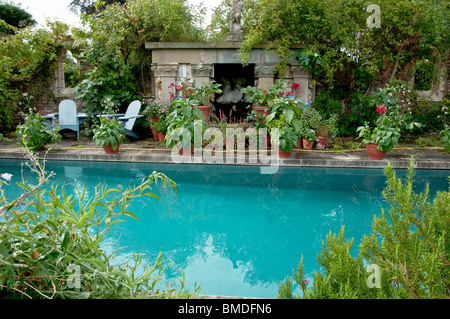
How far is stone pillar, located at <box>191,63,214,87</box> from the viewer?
25.7 ft

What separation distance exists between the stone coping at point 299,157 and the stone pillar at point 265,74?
1.94 meters

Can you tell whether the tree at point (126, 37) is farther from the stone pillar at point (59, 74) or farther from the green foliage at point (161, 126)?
the green foliage at point (161, 126)

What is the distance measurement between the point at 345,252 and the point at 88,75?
822 cm

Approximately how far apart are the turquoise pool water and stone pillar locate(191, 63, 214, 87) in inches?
102

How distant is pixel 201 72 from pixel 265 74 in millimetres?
1371

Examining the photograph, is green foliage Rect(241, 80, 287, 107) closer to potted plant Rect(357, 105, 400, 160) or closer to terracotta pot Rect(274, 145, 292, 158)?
terracotta pot Rect(274, 145, 292, 158)

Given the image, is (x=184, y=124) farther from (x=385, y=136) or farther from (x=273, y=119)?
(x=385, y=136)

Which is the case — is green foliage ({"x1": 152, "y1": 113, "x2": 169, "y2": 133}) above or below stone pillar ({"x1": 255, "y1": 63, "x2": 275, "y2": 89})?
below

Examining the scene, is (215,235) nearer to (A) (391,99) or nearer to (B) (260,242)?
(B) (260,242)

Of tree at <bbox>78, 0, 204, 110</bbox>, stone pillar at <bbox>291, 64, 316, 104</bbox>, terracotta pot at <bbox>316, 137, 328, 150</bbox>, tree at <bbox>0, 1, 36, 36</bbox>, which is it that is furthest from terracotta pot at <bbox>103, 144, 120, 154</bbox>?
tree at <bbox>0, 1, 36, 36</bbox>

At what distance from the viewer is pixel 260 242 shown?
338 centimetres

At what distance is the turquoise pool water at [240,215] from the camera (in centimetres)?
290

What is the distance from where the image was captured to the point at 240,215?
4.09 metres

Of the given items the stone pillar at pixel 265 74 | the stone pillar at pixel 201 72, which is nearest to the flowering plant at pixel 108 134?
the stone pillar at pixel 201 72
